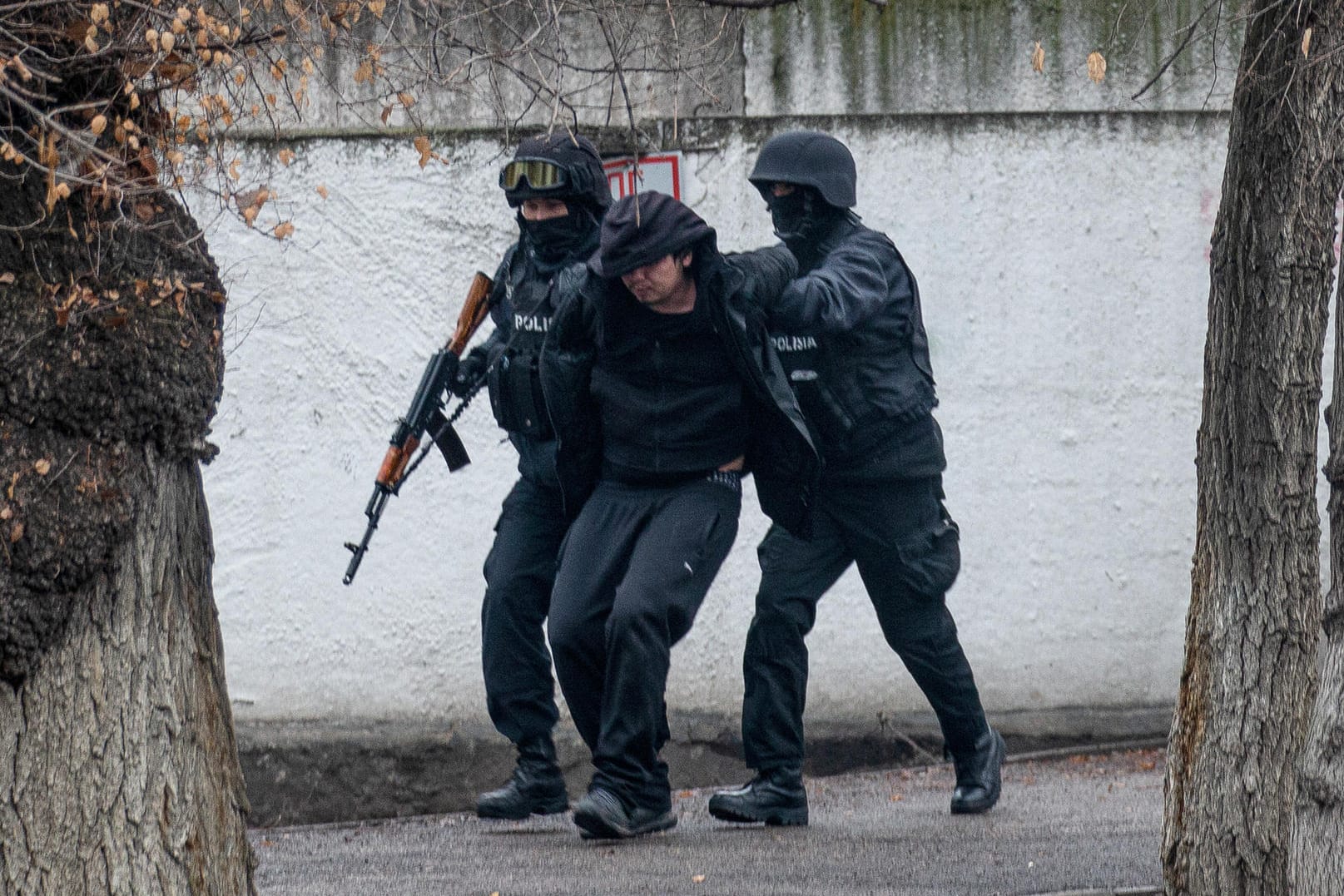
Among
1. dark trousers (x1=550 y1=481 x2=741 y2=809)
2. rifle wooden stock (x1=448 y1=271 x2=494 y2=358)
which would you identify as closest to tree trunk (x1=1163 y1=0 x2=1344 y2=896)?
dark trousers (x1=550 y1=481 x2=741 y2=809)

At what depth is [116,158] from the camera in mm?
3197

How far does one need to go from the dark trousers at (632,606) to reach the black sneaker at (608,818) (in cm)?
3

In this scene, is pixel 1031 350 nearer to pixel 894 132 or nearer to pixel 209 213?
pixel 894 132

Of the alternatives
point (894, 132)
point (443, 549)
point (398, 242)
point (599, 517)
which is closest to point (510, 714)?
point (599, 517)

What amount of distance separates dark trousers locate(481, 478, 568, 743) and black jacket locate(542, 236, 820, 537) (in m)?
0.18

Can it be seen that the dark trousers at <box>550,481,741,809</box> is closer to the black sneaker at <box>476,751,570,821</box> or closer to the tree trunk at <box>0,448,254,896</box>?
the black sneaker at <box>476,751,570,821</box>

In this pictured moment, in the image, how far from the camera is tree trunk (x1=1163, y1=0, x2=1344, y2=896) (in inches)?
157

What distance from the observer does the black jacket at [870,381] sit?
550 centimetres

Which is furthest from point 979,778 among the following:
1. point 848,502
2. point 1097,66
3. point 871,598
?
point 1097,66

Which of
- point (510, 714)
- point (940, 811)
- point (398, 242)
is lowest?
point (940, 811)

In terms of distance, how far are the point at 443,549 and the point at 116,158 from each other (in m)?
4.18

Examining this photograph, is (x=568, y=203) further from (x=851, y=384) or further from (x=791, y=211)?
(x=851, y=384)

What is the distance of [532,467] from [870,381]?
100cm

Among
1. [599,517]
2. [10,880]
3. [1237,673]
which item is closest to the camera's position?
[10,880]
